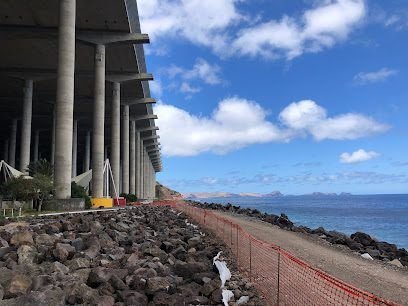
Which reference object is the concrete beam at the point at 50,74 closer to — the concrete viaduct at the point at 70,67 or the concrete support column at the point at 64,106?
the concrete viaduct at the point at 70,67

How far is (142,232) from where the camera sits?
67.3 feet

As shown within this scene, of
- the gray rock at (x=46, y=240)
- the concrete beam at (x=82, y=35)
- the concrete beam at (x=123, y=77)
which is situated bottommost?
the gray rock at (x=46, y=240)

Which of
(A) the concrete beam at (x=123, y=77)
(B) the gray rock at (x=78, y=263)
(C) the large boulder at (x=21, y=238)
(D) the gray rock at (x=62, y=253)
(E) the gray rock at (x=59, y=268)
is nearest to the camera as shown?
(E) the gray rock at (x=59, y=268)

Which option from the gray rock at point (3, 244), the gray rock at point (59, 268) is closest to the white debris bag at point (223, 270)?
the gray rock at point (59, 268)

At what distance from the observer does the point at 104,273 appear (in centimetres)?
1012

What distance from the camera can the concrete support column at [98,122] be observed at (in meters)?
45.6

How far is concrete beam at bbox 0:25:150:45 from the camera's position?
42.8 metres

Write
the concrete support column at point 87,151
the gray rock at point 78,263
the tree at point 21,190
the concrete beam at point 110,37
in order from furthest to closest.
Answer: the concrete support column at point 87,151 → the concrete beam at point 110,37 → the tree at point 21,190 → the gray rock at point 78,263

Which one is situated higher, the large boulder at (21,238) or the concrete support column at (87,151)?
the concrete support column at (87,151)

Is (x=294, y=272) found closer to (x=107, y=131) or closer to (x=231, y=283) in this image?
(x=231, y=283)

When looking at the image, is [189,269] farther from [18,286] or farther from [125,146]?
[125,146]

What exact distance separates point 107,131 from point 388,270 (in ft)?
278

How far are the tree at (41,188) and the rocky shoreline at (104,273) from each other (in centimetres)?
1511

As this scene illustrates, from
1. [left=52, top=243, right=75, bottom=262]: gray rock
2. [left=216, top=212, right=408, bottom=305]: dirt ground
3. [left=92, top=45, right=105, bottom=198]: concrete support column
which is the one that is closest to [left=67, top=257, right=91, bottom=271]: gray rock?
[left=52, top=243, right=75, bottom=262]: gray rock
